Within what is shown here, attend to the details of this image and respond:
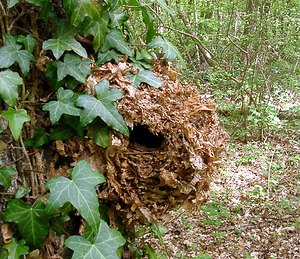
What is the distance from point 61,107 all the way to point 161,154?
0.44 meters

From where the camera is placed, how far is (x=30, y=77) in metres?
1.59

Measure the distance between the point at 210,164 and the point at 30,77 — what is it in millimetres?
811

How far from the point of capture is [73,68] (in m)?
1.53

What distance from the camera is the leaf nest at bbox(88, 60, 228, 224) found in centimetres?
156

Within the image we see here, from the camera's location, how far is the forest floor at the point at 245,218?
127 inches

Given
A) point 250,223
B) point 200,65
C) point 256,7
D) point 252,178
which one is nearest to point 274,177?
point 252,178

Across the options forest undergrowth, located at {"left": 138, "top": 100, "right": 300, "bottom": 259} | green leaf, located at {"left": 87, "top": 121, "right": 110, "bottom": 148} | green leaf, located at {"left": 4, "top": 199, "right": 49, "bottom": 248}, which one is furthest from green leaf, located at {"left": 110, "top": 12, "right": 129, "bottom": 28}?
forest undergrowth, located at {"left": 138, "top": 100, "right": 300, "bottom": 259}

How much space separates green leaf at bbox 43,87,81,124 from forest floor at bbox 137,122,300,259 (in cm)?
105

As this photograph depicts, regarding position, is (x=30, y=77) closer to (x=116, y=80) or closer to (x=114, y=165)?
(x=116, y=80)

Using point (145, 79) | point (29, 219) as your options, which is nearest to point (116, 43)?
point (145, 79)

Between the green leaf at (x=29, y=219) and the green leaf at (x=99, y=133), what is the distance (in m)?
0.31

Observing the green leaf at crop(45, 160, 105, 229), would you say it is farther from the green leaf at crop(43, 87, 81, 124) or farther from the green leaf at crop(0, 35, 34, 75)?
the green leaf at crop(0, 35, 34, 75)

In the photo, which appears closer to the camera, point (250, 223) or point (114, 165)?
point (114, 165)

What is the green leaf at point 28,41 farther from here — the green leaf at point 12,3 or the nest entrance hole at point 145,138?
the nest entrance hole at point 145,138
